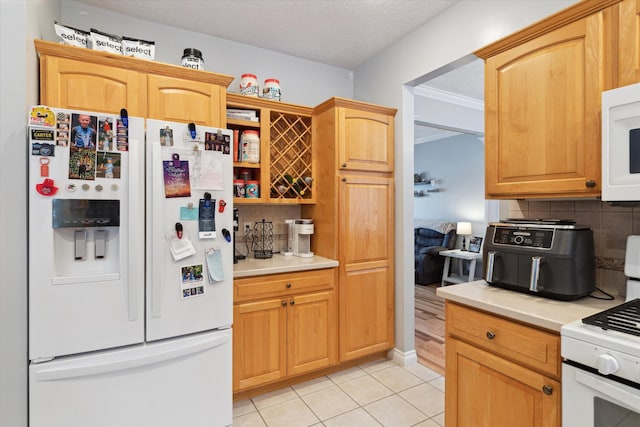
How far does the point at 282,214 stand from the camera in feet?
9.61

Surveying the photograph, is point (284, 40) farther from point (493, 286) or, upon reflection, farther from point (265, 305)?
point (493, 286)

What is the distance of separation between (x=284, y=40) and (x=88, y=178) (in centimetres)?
193

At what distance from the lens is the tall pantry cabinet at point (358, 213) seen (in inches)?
99.3

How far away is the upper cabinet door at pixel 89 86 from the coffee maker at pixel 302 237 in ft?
4.48

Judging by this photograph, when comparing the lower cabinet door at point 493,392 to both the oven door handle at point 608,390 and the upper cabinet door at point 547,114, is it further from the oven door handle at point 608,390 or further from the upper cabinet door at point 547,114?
the upper cabinet door at point 547,114

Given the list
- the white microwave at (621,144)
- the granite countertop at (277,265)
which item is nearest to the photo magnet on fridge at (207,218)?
the granite countertop at (277,265)

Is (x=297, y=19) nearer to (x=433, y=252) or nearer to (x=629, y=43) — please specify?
(x=629, y=43)

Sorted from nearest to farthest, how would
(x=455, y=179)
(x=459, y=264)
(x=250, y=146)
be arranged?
(x=250, y=146) → (x=459, y=264) → (x=455, y=179)

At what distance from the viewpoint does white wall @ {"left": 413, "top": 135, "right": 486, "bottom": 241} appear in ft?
17.9

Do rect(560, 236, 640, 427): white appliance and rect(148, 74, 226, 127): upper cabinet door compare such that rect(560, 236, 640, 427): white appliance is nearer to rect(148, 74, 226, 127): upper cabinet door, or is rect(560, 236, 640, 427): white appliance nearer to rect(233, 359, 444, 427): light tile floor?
rect(233, 359, 444, 427): light tile floor

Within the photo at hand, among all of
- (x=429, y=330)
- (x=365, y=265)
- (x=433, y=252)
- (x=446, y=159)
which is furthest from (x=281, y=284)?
(x=446, y=159)

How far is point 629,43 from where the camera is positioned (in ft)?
4.17

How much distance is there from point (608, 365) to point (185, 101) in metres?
2.33

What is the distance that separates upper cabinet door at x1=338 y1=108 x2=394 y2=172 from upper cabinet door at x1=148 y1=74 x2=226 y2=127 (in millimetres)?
911
